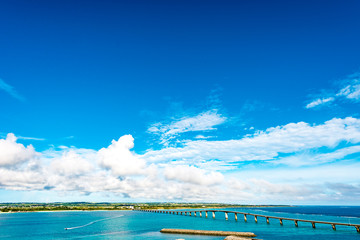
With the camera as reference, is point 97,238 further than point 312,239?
Yes

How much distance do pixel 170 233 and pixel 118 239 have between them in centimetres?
2267

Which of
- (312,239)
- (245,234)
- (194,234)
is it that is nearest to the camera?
(312,239)

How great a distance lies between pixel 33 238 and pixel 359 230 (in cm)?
12109

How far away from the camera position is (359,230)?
93.1 metres

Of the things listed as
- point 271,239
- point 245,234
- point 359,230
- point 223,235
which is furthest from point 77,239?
point 359,230

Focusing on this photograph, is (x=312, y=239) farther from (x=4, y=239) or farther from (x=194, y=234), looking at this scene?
(x=4, y=239)

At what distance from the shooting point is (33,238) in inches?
3391

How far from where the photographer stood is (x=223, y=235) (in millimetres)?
83750

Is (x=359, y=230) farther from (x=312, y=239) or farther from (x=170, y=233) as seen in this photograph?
(x=170, y=233)

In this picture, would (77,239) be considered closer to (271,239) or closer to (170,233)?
(170,233)

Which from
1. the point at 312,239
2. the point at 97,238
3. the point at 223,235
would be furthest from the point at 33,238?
the point at 312,239

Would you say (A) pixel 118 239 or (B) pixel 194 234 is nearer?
(A) pixel 118 239

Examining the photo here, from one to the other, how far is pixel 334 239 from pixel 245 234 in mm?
27244

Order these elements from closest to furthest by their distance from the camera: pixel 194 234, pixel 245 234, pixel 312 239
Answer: pixel 312 239 → pixel 245 234 → pixel 194 234
